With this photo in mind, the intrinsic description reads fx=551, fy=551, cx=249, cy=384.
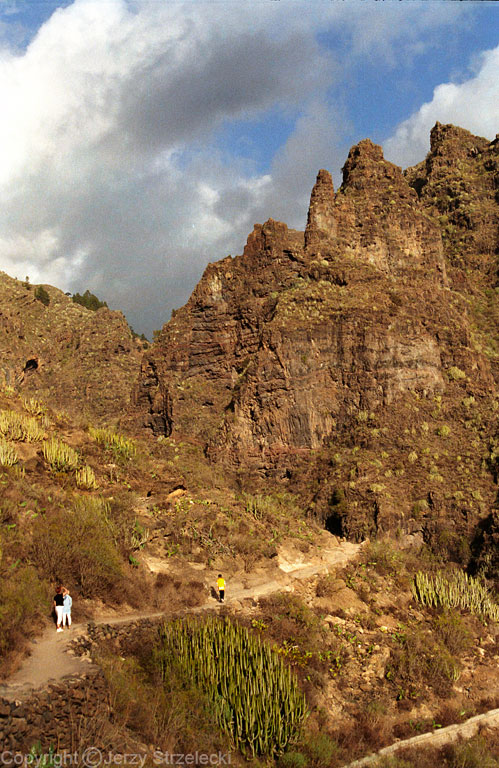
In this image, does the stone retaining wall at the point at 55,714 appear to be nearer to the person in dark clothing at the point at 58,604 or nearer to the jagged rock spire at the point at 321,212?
the person in dark clothing at the point at 58,604

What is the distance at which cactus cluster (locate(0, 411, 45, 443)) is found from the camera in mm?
23969

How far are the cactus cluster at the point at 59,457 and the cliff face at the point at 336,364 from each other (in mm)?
15786

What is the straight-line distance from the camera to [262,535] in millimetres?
25672

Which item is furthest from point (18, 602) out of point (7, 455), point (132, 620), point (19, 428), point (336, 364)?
point (336, 364)

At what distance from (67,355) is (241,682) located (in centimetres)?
5207

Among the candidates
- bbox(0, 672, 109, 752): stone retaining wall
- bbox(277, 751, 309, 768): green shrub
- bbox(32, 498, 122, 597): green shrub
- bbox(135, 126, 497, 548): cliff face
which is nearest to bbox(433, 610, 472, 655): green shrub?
bbox(135, 126, 497, 548): cliff face

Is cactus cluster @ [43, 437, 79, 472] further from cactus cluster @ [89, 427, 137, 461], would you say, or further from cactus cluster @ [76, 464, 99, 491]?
cactus cluster @ [89, 427, 137, 461]

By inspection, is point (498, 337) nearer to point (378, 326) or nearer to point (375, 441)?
point (378, 326)

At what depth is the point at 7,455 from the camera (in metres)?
21.6

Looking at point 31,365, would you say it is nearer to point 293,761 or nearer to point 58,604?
point 58,604

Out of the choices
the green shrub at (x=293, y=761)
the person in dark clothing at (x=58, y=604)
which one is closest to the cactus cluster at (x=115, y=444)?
the person in dark clothing at (x=58, y=604)

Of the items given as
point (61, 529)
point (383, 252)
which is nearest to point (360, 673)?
point (61, 529)

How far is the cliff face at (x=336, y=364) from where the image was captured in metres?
36.3

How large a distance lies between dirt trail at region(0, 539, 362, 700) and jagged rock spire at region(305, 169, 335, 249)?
27.3 m
